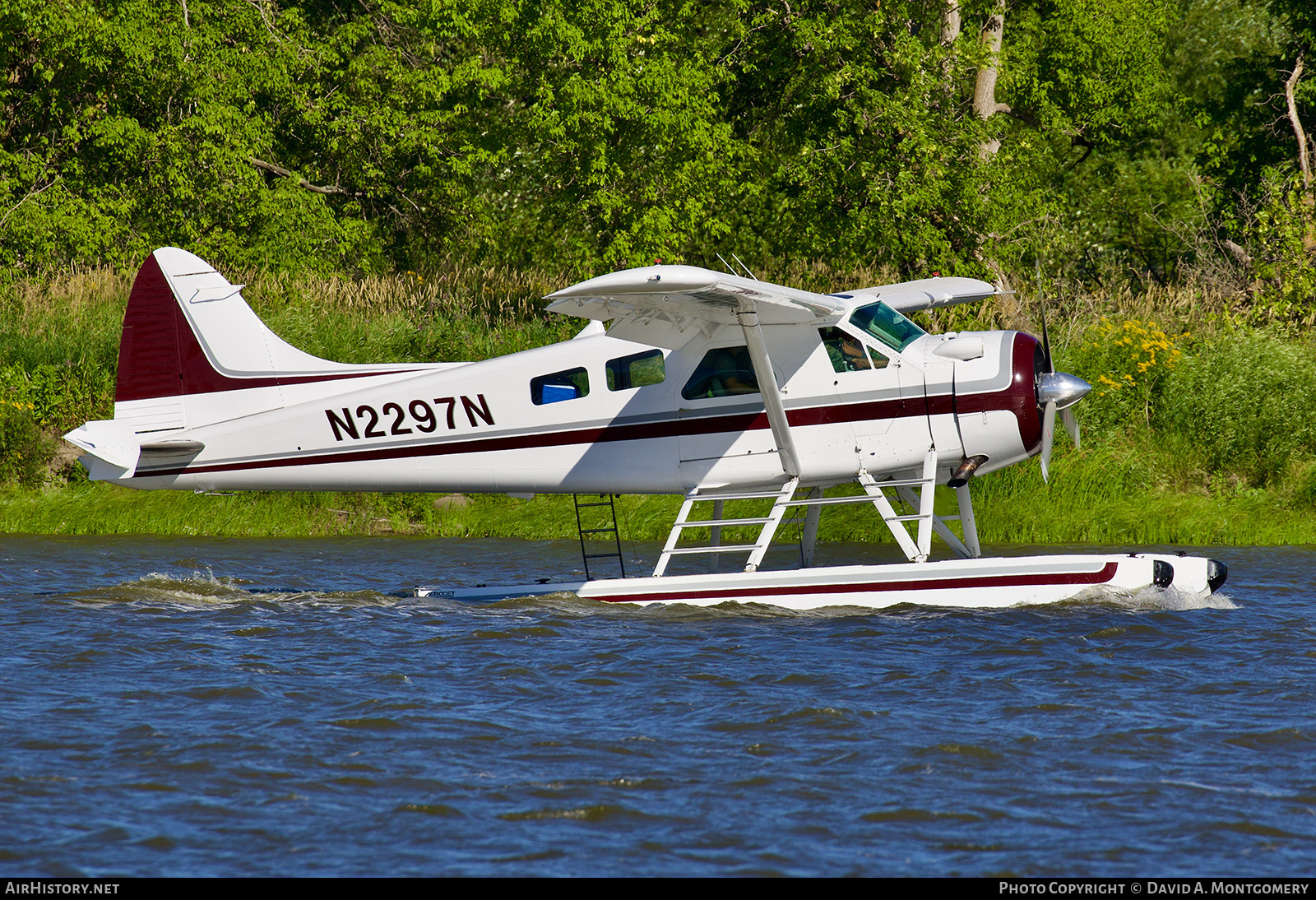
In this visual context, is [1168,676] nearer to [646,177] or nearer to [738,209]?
[646,177]

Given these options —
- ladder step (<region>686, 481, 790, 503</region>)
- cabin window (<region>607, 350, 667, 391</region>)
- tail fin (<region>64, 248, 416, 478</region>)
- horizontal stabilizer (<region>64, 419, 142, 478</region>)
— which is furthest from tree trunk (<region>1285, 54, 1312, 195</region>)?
horizontal stabilizer (<region>64, 419, 142, 478</region>)

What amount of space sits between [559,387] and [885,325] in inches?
109

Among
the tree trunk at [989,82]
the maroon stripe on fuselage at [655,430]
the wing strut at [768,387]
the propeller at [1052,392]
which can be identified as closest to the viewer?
the wing strut at [768,387]

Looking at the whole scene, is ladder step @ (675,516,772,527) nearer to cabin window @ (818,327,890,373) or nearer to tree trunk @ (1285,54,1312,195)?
cabin window @ (818,327,890,373)

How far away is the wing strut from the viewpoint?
10.3 meters

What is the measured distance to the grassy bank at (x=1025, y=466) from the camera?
1515cm

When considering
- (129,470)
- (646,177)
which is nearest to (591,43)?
(646,177)

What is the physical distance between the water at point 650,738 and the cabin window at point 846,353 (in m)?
1.99

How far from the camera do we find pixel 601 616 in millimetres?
10695

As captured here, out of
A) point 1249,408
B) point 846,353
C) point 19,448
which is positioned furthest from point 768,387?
point 19,448

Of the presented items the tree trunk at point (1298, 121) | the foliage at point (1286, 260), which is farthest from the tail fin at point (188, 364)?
the tree trunk at point (1298, 121)

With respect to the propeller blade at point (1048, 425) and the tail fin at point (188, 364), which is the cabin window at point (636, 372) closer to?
the tail fin at point (188, 364)

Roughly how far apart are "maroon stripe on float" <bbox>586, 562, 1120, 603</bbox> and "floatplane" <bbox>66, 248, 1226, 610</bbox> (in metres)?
0.01

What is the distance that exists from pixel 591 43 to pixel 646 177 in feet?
6.98
